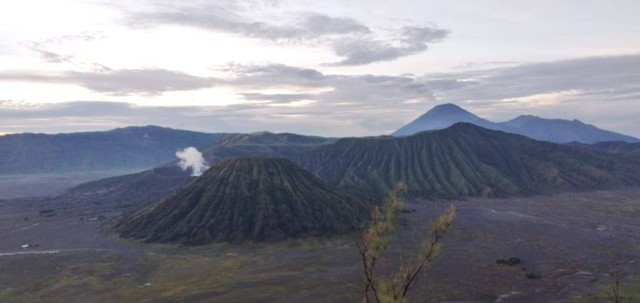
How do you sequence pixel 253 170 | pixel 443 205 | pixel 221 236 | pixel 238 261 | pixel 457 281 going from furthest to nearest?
pixel 443 205 → pixel 253 170 → pixel 221 236 → pixel 238 261 → pixel 457 281

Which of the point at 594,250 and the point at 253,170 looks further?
the point at 253,170

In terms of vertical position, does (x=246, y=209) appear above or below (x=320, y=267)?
above

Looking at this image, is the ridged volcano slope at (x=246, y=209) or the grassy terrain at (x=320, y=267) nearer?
the grassy terrain at (x=320, y=267)

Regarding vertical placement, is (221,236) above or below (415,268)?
below

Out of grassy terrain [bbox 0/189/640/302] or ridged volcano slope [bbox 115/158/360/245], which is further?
ridged volcano slope [bbox 115/158/360/245]

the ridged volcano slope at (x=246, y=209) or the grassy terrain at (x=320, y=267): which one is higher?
the ridged volcano slope at (x=246, y=209)

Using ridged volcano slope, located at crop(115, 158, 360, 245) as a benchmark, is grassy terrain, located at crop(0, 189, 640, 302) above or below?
below

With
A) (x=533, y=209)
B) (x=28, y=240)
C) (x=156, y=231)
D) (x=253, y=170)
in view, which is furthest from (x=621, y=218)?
(x=28, y=240)

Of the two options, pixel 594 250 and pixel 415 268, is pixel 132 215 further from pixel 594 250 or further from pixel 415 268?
pixel 415 268
